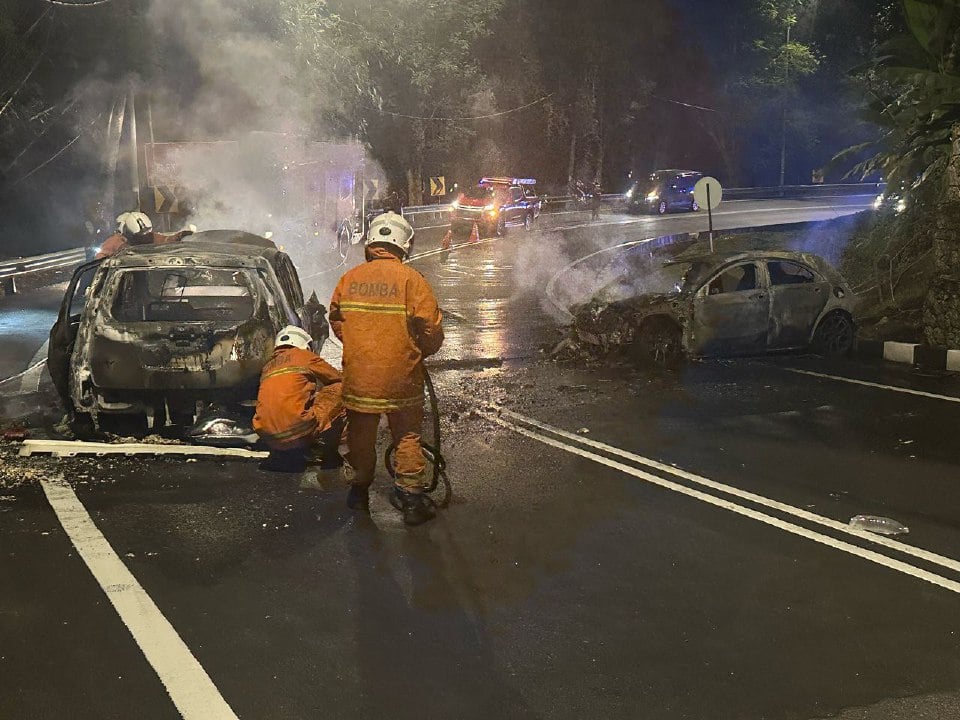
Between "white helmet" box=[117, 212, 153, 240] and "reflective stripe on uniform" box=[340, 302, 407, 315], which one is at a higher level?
"white helmet" box=[117, 212, 153, 240]

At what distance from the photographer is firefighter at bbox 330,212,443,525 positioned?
6.37m

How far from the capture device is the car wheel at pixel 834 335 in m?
13.4

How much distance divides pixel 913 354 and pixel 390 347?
906cm

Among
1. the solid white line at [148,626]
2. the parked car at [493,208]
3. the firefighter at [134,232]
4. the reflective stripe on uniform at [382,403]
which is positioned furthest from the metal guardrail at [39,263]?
the reflective stripe on uniform at [382,403]

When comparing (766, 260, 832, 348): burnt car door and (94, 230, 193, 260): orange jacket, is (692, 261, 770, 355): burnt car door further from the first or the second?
(94, 230, 193, 260): orange jacket

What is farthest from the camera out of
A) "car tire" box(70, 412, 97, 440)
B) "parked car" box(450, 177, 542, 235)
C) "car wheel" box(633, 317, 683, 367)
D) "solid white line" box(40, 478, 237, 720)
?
"parked car" box(450, 177, 542, 235)

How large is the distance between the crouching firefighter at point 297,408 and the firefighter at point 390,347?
1071mm

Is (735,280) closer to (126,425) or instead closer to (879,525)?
(879,525)

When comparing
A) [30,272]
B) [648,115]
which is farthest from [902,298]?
[648,115]

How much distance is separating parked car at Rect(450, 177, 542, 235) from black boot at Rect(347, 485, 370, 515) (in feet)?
97.4

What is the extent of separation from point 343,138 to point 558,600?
39522mm

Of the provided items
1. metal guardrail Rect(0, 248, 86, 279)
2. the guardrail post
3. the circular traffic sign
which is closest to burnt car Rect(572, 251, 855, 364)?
the circular traffic sign

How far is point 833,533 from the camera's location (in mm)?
6387

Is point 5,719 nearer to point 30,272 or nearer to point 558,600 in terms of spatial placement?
point 558,600
